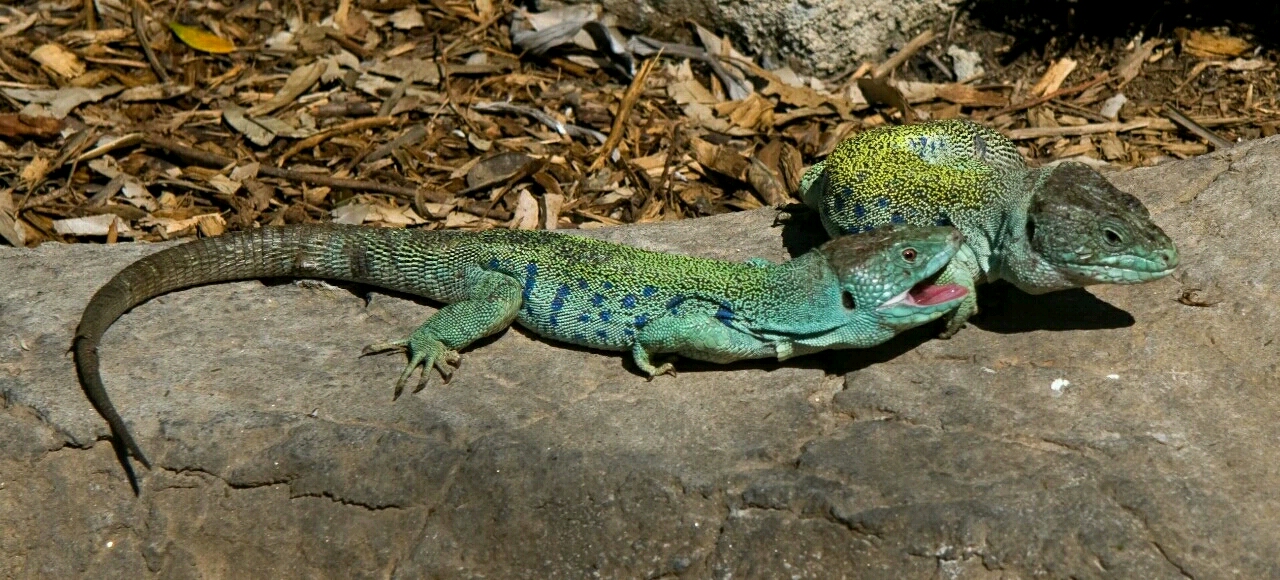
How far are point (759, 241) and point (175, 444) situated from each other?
3490 mm

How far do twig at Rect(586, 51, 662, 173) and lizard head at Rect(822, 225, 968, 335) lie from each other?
3.33 m

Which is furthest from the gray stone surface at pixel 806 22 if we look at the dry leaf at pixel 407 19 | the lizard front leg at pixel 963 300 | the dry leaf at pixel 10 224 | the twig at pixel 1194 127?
the dry leaf at pixel 10 224

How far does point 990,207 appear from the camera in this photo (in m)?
6.99

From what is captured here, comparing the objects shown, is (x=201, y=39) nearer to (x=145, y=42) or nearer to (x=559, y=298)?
(x=145, y=42)

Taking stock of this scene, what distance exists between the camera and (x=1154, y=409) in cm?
593

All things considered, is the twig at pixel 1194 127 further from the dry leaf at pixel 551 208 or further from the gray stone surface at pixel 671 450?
the dry leaf at pixel 551 208

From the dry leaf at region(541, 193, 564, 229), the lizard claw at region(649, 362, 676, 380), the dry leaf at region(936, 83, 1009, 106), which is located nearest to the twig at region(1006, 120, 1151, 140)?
the dry leaf at region(936, 83, 1009, 106)

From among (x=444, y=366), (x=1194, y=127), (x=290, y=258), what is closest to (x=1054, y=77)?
(x=1194, y=127)

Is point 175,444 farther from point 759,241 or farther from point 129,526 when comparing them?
point 759,241

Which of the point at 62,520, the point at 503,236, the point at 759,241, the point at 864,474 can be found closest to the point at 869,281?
the point at 864,474

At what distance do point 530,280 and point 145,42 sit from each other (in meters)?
4.94

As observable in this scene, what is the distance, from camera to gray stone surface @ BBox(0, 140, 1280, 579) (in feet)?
17.7

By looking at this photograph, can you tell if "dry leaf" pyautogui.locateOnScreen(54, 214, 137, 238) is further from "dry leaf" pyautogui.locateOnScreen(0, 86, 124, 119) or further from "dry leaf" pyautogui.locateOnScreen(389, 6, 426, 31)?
"dry leaf" pyautogui.locateOnScreen(389, 6, 426, 31)

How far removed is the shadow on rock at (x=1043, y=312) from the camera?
6695mm
